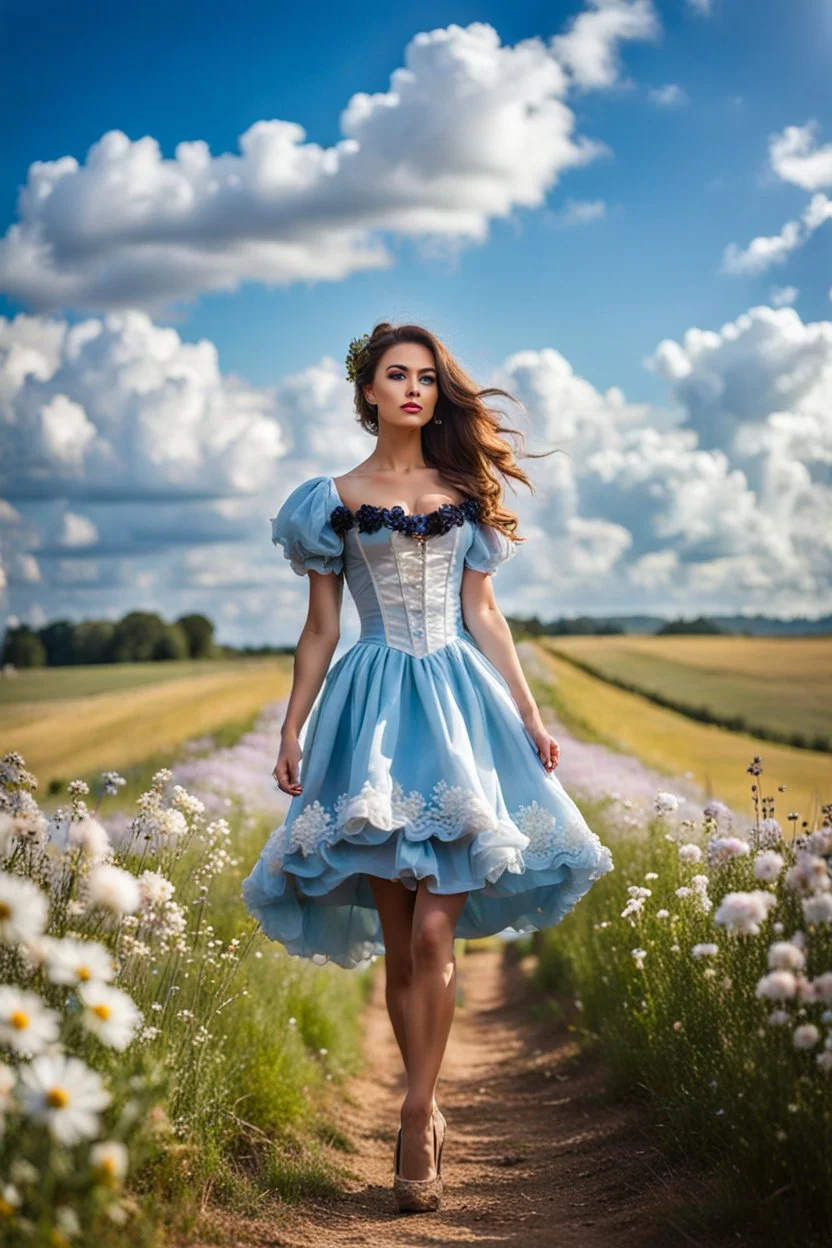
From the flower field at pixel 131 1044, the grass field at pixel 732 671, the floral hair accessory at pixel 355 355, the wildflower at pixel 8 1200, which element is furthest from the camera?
the grass field at pixel 732 671

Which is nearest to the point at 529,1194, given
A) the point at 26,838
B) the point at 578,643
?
the point at 26,838

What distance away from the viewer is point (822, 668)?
9.77 metres

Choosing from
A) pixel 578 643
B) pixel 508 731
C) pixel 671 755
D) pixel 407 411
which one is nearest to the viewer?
pixel 508 731

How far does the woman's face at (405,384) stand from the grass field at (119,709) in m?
6.04

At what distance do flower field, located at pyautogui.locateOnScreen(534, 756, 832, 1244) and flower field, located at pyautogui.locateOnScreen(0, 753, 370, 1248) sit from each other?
1.10 metres

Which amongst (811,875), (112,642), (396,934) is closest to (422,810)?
(396,934)

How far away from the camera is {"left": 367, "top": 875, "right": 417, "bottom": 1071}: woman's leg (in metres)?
3.52

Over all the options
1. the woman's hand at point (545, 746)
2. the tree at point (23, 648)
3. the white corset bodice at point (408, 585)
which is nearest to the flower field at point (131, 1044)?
the white corset bodice at point (408, 585)

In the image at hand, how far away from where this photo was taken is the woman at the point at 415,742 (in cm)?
329

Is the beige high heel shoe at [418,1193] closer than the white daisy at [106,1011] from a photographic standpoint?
No

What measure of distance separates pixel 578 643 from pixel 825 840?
28.9 feet

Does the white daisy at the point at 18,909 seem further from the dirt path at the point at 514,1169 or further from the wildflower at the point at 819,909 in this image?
the dirt path at the point at 514,1169

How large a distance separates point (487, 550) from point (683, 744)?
633cm

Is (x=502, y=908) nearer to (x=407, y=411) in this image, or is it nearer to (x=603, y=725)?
(x=407, y=411)
